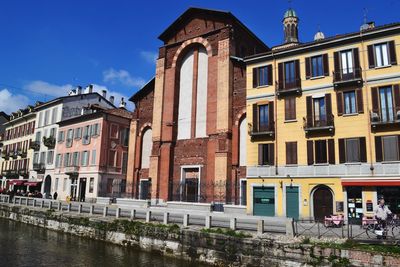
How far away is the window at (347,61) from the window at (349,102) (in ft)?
5.21

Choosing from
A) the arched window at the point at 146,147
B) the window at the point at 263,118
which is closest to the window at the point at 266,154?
the window at the point at 263,118

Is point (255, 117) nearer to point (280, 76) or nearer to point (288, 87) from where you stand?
point (288, 87)

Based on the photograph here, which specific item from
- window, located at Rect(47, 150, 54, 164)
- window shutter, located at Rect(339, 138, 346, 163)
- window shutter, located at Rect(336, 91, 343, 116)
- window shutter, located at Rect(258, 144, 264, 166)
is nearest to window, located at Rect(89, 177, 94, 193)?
window, located at Rect(47, 150, 54, 164)

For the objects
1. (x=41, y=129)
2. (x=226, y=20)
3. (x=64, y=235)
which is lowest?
(x=64, y=235)

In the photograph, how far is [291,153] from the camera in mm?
26047

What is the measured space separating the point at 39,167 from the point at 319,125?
43.4 m

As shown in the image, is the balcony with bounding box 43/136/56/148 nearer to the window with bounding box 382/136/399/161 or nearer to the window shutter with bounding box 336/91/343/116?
the window shutter with bounding box 336/91/343/116

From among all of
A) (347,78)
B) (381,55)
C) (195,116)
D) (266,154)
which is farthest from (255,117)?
(381,55)

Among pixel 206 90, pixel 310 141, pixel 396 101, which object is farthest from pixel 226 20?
pixel 396 101

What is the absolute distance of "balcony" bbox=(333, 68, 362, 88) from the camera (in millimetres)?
24031

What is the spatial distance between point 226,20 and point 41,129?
3545cm

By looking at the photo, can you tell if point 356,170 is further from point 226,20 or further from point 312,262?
point 226,20

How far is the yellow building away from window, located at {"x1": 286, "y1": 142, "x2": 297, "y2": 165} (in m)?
0.08

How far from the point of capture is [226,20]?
3547cm
